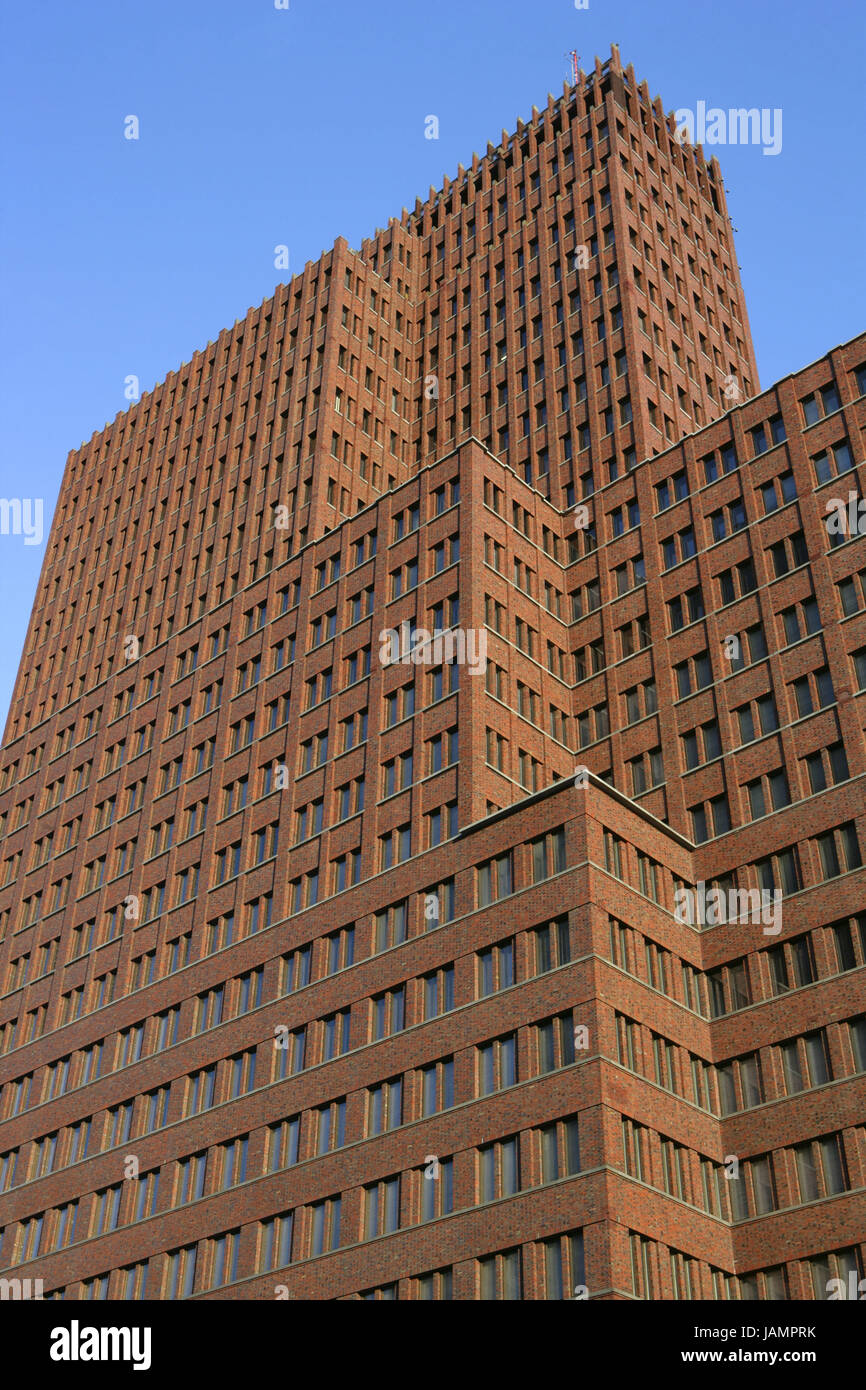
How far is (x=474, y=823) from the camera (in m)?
63.2

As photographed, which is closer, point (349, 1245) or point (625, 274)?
point (349, 1245)

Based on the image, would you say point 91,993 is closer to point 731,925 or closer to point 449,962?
point 449,962

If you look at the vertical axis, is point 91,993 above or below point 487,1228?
above

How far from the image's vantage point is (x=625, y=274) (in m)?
98.2

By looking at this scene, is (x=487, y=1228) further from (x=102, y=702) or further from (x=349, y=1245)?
(x=102, y=702)

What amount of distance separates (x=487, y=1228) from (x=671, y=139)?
93673 millimetres

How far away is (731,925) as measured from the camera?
62469 mm

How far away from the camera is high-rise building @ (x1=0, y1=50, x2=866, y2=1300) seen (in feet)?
180

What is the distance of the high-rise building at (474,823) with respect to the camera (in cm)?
5484
